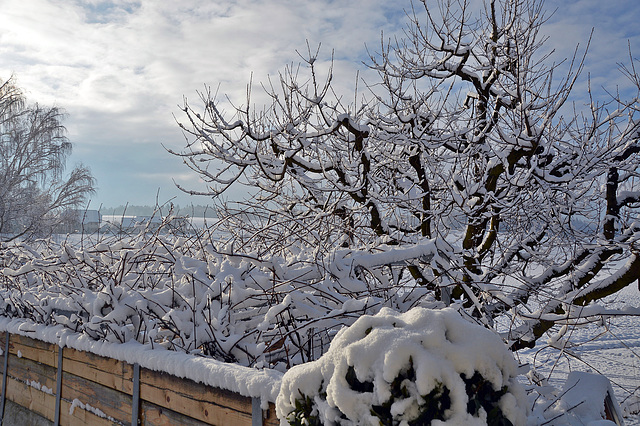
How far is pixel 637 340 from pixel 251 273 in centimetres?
1178

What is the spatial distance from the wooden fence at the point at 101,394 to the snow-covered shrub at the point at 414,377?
0.62m

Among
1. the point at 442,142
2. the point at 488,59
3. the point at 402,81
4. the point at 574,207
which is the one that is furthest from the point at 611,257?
the point at 402,81

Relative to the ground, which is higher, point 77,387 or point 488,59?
point 488,59

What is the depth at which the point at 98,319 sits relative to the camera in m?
2.91

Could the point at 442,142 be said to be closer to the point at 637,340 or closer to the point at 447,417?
the point at 447,417

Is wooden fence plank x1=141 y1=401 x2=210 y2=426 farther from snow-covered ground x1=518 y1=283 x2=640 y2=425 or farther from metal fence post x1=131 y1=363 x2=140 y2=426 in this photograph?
snow-covered ground x1=518 y1=283 x2=640 y2=425

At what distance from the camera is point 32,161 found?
2045 centimetres

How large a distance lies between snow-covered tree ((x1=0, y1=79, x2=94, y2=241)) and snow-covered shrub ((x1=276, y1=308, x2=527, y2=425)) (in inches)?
787

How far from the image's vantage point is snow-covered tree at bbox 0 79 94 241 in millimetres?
19328

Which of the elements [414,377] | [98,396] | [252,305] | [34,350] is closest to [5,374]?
[34,350]

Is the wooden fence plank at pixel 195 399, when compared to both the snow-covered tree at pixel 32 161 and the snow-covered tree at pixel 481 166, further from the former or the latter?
the snow-covered tree at pixel 32 161

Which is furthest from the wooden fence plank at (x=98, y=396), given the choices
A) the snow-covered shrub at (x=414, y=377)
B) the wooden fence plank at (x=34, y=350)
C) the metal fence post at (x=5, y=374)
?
the snow-covered shrub at (x=414, y=377)

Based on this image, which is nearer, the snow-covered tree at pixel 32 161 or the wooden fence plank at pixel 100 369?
the wooden fence plank at pixel 100 369

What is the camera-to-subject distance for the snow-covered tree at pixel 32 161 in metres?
19.3
